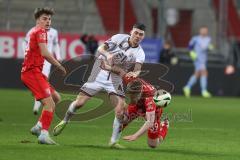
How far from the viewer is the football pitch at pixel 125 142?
12.7m

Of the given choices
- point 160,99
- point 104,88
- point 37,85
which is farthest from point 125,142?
point 37,85

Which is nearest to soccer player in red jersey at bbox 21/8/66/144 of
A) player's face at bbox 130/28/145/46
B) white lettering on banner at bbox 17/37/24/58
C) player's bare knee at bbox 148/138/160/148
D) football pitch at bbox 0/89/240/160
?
football pitch at bbox 0/89/240/160

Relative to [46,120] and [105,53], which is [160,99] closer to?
[105,53]

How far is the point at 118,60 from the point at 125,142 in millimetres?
1609

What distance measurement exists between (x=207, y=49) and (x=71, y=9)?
21.0 ft

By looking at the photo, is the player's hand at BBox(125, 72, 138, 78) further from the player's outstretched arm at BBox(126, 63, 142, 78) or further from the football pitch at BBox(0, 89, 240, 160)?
the football pitch at BBox(0, 89, 240, 160)

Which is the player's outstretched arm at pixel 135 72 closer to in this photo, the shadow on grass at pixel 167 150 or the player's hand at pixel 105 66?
the player's hand at pixel 105 66

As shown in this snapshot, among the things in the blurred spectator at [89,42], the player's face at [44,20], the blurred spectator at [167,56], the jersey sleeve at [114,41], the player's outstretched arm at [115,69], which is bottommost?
the blurred spectator at [167,56]

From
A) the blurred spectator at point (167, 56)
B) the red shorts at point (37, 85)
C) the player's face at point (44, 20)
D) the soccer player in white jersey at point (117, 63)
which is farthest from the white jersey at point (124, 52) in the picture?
the blurred spectator at point (167, 56)

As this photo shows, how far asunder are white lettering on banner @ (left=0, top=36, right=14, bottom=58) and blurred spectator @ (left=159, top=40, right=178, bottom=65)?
20.0ft

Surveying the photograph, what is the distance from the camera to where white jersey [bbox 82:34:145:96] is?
14.3 metres

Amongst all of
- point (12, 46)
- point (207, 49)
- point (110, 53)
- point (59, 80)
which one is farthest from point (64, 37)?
point (110, 53)

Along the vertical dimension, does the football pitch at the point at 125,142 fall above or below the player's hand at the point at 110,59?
below

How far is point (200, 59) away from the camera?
33.7 metres
